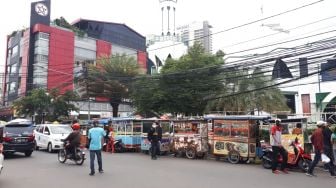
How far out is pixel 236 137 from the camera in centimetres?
1622

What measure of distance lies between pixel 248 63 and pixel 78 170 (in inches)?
437

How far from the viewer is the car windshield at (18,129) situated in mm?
17469

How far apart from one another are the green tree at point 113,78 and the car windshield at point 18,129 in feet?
68.9

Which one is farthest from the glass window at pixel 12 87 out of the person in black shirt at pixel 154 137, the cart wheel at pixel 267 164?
the cart wheel at pixel 267 164

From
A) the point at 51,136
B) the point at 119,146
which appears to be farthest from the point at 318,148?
the point at 51,136

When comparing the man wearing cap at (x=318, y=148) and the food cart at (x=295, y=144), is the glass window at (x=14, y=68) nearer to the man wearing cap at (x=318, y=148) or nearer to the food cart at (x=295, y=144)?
the food cart at (x=295, y=144)

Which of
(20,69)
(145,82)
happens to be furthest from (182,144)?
(20,69)

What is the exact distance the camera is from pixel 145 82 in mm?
32062

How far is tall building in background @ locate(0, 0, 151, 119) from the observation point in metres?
55.8

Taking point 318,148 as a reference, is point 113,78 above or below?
above

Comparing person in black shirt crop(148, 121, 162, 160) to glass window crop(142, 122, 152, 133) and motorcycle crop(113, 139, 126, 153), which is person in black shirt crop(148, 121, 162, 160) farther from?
motorcycle crop(113, 139, 126, 153)

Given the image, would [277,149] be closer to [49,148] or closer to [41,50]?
[49,148]

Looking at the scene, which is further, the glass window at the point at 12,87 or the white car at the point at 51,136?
the glass window at the point at 12,87

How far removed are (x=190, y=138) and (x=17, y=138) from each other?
327 inches
